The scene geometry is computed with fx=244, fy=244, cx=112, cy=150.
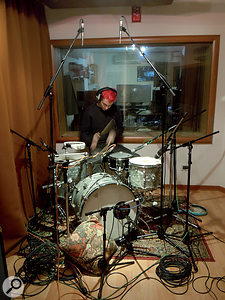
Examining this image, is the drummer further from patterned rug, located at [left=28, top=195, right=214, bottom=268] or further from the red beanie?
patterned rug, located at [left=28, top=195, right=214, bottom=268]

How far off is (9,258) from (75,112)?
7.39ft

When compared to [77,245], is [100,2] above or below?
above

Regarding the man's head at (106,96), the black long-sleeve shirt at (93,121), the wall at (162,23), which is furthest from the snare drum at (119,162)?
the wall at (162,23)

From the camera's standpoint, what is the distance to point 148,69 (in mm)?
3572

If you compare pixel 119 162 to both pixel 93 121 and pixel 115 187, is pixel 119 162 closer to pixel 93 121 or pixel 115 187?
pixel 115 187

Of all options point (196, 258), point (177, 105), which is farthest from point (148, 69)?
point (196, 258)

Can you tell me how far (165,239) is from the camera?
240 centimetres

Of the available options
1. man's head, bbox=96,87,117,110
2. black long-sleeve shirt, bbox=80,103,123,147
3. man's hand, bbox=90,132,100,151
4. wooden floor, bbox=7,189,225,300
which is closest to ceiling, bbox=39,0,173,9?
man's head, bbox=96,87,117,110

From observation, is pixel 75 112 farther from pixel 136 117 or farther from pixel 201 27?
pixel 201 27

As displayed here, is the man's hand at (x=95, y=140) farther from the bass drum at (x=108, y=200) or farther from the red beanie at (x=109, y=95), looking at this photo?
the bass drum at (x=108, y=200)

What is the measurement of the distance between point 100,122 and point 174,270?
6.72 ft

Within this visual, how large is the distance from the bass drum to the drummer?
0.94 meters

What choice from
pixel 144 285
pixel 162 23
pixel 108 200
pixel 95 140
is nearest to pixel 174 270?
pixel 144 285

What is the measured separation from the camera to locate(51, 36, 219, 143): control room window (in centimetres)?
342
